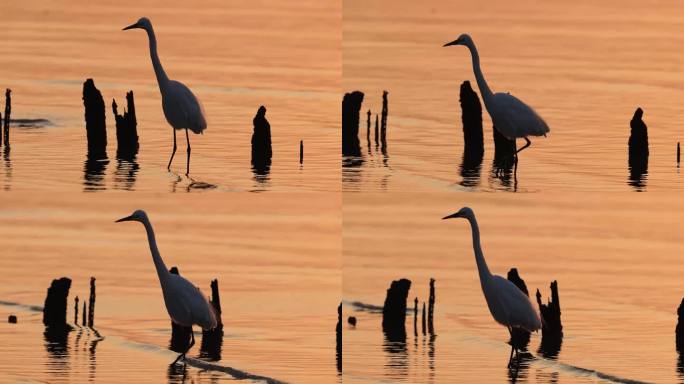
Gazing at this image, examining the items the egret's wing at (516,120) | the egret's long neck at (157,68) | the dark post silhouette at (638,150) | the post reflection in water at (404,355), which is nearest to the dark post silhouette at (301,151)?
the egret's long neck at (157,68)

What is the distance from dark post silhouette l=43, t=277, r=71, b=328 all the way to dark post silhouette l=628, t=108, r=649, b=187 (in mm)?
7435

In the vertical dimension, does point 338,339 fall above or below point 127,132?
below

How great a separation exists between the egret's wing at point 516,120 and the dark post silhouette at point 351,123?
281cm

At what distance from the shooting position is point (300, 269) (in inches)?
920

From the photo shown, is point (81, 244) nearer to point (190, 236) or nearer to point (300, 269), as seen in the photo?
point (190, 236)

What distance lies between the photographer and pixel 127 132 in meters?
22.9

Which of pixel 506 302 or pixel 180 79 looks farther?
pixel 180 79

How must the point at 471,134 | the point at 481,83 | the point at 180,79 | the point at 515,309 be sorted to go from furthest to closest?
the point at 180,79 → the point at 471,134 → the point at 481,83 → the point at 515,309

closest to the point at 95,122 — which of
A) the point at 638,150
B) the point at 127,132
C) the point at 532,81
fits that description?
the point at 127,132

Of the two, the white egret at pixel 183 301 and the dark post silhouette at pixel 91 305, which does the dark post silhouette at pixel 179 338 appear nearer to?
the white egret at pixel 183 301

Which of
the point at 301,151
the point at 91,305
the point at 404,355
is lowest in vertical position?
the point at 404,355

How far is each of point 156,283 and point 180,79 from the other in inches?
250

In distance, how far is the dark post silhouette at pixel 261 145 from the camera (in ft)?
69.7

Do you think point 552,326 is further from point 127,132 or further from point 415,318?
point 127,132
